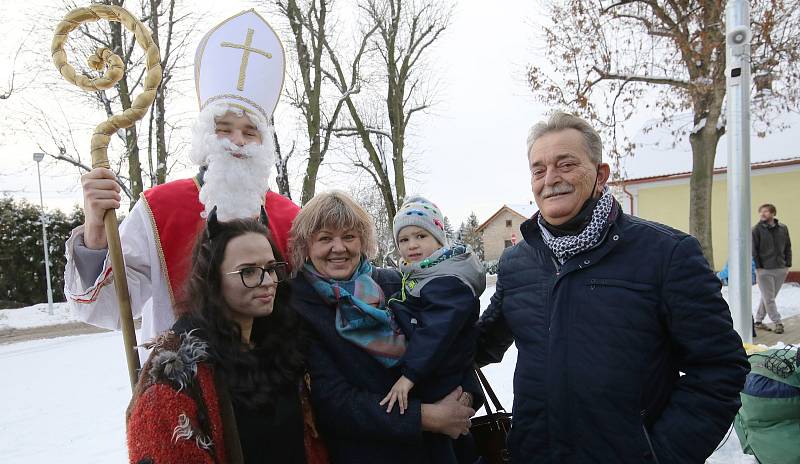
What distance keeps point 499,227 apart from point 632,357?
189ft

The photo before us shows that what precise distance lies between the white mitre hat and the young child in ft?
3.32

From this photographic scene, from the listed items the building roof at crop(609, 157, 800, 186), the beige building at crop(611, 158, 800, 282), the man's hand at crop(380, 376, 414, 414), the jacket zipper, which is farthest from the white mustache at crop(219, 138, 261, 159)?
the beige building at crop(611, 158, 800, 282)

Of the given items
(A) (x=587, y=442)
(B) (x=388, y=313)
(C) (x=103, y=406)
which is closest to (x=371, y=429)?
(B) (x=388, y=313)

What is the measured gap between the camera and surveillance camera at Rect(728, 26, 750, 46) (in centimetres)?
476

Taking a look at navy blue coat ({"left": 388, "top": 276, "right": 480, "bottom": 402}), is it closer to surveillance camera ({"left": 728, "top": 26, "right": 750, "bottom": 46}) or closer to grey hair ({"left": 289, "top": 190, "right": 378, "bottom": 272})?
grey hair ({"left": 289, "top": 190, "right": 378, "bottom": 272})

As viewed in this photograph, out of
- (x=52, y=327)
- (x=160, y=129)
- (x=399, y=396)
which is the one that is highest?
(x=160, y=129)

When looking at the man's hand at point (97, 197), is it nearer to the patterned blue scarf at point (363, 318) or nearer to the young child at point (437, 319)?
the patterned blue scarf at point (363, 318)

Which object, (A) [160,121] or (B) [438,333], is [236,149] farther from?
(A) [160,121]

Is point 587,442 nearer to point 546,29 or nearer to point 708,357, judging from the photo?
point 708,357

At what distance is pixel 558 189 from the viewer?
6.06ft

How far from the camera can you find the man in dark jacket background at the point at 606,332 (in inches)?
62.7

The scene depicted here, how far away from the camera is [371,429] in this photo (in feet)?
5.99

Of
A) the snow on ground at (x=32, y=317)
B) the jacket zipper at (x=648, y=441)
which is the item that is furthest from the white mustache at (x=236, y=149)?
the snow on ground at (x=32, y=317)

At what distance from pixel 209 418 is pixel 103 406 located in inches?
226
